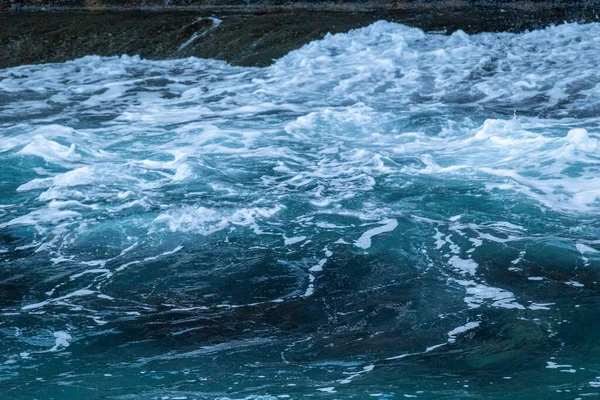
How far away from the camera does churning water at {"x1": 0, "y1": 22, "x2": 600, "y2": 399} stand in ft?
10.1

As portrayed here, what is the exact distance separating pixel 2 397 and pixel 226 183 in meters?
3.06

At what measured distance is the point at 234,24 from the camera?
13.0 m

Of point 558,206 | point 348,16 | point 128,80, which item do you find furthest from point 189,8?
point 558,206

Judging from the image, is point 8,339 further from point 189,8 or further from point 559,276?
point 189,8

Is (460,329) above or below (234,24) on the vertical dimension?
below

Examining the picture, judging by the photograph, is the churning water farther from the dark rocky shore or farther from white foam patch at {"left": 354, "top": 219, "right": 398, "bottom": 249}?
the dark rocky shore

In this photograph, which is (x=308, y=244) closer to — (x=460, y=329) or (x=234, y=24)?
(x=460, y=329)

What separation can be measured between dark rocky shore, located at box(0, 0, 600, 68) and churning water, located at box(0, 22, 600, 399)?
3054 mm

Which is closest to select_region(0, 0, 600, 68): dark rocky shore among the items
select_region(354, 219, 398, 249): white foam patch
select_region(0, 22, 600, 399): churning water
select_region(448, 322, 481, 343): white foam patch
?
select_region(0, 22, 600, 399): churning water

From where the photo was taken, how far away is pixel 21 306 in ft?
12.5

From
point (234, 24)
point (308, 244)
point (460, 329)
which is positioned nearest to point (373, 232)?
point (308, 244)

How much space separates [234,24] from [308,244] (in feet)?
29.8

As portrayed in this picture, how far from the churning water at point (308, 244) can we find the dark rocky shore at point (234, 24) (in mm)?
3054

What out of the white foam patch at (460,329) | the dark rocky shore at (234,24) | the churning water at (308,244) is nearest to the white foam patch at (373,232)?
the churning water at (308,244)
